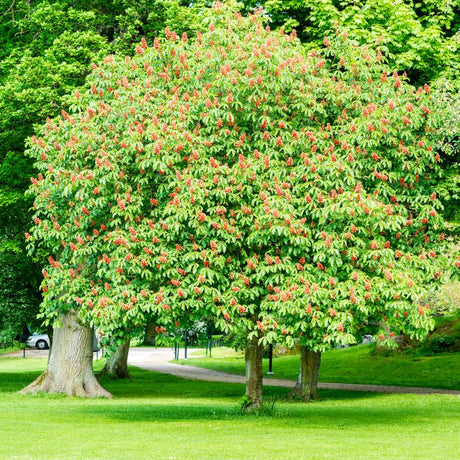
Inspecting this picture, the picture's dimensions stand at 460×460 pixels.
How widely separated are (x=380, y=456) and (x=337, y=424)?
587cm

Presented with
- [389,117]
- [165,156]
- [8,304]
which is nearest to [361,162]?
[389,117]

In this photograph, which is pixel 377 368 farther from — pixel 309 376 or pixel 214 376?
pixel 309 376

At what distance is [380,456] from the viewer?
14.7 m

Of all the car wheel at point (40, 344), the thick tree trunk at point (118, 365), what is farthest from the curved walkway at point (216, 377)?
the car wheel at point (40, 344)

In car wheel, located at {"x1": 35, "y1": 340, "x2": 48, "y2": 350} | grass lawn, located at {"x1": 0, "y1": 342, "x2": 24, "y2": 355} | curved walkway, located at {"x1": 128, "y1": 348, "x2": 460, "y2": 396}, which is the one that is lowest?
curved walkway, located at {"x1": 128, "y1": 348, "x2": 460, "y2": 396}

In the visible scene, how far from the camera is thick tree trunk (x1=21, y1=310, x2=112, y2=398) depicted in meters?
29.3

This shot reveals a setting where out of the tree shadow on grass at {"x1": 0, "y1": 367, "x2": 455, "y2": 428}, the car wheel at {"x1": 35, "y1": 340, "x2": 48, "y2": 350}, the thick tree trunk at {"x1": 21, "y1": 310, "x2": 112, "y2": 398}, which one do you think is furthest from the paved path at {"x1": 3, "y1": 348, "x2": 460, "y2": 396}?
the car wheel at {"x1": 35, "y1": 340, "x2": 48, "y2": 350}

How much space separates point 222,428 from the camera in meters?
19.0

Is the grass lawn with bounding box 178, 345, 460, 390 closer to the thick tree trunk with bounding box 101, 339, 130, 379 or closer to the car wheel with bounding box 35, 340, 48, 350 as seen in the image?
the thick tree trunk with bounding box 101, 339, 130, 379

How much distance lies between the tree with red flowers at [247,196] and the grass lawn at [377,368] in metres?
16.7

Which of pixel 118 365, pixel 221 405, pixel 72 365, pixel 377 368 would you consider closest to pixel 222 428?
pixel 221 405

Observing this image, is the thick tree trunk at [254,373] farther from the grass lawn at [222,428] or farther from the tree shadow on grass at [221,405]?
the grass lawn at [222,428]

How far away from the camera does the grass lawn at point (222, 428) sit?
49.7 ft

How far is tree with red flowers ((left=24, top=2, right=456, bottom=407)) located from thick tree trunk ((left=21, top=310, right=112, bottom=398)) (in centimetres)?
925
